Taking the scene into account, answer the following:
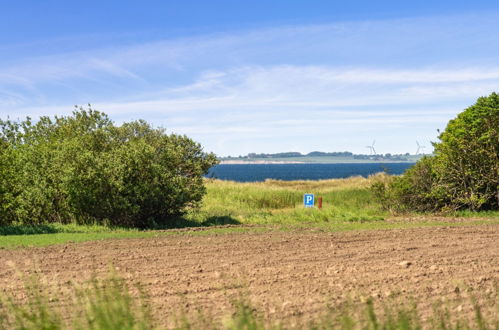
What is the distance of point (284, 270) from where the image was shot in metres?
11.4

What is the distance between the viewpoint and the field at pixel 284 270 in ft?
26.0

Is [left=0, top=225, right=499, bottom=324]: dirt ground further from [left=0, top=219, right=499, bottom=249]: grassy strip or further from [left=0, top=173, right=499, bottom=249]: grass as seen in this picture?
[left=0, top=173, right=499, bottom=249]: grass

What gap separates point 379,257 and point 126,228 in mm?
10505

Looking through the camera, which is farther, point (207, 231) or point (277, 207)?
point (277, 207)

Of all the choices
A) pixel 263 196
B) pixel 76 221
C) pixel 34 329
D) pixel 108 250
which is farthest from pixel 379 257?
pixel 263 196

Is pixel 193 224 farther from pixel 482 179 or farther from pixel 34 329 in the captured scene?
pixel 34 329

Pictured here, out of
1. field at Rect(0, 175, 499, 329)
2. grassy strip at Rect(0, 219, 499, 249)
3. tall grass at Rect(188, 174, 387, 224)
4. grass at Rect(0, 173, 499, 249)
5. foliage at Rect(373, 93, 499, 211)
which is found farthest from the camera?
foliage at Rect(373, 93, 499, 211)

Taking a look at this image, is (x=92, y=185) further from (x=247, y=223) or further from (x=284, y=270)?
(x=284, y=270)

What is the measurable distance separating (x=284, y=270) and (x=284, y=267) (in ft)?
1.03

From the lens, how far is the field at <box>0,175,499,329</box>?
7.94m

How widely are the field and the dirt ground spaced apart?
0.08 ft

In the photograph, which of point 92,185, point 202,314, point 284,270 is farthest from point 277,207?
point 202,314

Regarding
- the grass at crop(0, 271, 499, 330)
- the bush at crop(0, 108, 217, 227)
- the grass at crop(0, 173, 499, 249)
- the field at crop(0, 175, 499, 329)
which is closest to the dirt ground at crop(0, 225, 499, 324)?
the field at crop(0, 175, 499, 329)

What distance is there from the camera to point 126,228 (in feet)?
67.2
